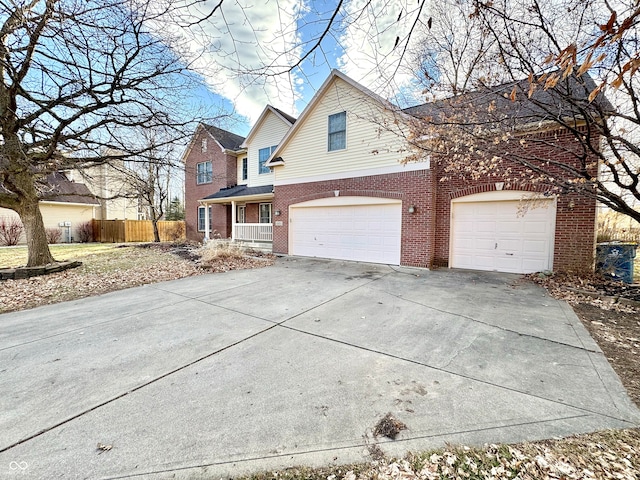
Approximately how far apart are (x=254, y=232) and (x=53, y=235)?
16118 mm

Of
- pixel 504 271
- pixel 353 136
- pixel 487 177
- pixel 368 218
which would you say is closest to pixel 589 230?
pixel 504 271

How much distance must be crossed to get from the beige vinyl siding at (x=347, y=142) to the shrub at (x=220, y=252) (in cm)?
392

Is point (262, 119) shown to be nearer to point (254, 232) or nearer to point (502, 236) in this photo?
point (254, 232)

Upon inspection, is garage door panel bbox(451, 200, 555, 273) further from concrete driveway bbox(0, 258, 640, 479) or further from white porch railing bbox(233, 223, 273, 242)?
white porch railing bbox(233, 223, 273, 242)

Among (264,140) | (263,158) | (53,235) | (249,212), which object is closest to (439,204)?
(263,158)

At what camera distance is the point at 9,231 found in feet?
58.9

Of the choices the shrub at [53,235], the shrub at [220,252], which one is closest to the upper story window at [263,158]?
the shrub at [220,252]

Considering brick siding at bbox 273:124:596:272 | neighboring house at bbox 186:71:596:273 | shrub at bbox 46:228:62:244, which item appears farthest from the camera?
shrub at bbox 46:228:62:244

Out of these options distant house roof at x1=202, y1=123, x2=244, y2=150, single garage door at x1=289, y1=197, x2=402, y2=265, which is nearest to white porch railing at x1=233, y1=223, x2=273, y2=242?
single garage door at x1=289, y1=197, x2=402, y2=265

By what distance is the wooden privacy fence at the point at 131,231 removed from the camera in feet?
73.4

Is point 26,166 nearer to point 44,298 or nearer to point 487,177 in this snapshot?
point 44,298

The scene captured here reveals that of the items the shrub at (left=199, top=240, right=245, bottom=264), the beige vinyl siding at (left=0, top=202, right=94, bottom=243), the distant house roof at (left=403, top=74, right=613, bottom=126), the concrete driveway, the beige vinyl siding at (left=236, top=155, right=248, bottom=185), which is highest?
the beige vinyl siding at (left=236, top=155, right=248, bottom=185)

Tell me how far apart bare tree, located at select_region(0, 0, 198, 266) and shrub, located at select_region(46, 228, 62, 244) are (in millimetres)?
13542

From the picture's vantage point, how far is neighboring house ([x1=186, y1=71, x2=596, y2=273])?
7.96m
